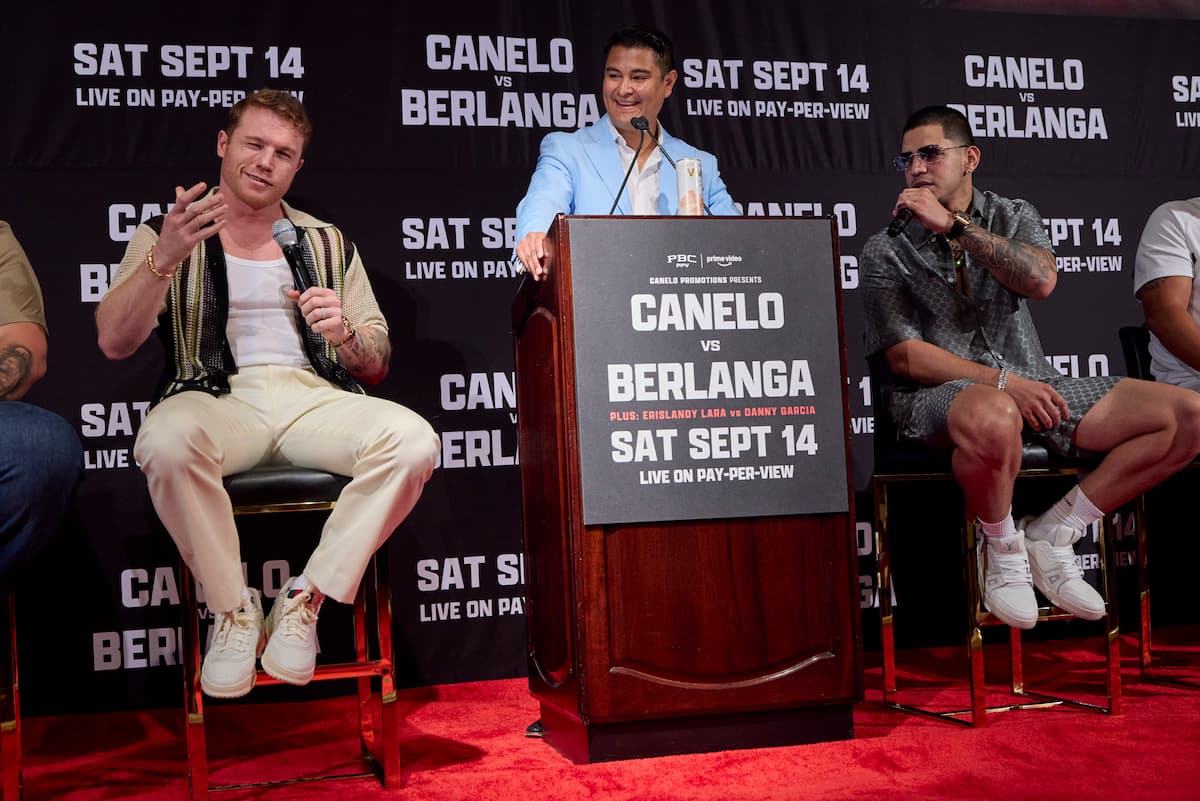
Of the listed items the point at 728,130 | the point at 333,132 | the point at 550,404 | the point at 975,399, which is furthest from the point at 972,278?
the point at 333,132

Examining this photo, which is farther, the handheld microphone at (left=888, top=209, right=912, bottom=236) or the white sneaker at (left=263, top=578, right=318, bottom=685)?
the handheld microphone at (left=888, top=209, right=912, bottom=236)

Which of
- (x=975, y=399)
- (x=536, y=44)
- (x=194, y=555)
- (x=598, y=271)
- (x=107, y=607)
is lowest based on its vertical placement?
(x=107, y=607)

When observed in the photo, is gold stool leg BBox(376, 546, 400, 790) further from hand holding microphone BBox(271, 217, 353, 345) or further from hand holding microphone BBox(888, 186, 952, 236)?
hand holding microphone BBox(888, 186, 952, 236)

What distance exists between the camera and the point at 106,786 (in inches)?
99.7

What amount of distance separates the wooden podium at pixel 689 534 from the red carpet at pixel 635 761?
0.39 feet

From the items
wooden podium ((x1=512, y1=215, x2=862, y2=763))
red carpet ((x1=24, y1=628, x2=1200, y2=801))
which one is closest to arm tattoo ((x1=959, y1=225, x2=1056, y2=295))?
wooden podium ((x1=512, y1=215, x2=862, y2=763))

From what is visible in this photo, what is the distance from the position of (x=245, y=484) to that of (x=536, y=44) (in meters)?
1.98

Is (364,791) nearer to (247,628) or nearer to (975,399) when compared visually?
(247,628)

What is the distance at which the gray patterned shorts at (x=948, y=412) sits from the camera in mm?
2961

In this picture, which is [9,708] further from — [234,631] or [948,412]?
[948,412]

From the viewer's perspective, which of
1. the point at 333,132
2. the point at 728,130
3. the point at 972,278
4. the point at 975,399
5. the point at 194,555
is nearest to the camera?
the point at 194,555

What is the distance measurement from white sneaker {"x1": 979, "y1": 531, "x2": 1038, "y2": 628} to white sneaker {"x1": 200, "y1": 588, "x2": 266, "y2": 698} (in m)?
1.77

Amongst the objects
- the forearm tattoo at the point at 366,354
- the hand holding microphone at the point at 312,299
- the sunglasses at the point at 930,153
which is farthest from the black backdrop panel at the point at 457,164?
the hand holding microphone at the point at 312,299

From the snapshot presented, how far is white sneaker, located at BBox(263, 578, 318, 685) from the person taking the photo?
238 cm
